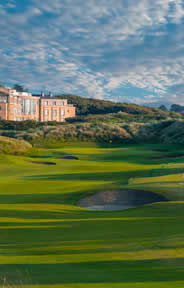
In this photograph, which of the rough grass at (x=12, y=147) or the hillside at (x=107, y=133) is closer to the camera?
the rough grass at (x=12, y=147)

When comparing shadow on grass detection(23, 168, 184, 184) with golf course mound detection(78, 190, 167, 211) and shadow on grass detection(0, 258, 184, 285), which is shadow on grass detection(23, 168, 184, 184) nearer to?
golf course mound detection(78, 190, 167, 211)

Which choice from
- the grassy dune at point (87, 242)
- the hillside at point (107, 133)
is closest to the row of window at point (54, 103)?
the hillside at point (107, 133)

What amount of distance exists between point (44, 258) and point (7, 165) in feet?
61.3

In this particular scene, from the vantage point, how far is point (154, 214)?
9055 millimetres

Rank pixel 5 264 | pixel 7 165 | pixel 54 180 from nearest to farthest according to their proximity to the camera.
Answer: pixel 5 264, pixel 54 180, pixel 7 165

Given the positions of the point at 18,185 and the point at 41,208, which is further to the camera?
the point at 18,185

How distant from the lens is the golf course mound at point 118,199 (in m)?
11.9

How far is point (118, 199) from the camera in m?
12.5

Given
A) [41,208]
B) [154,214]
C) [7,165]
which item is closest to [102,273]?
[154,214]

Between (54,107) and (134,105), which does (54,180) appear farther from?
(134,105)

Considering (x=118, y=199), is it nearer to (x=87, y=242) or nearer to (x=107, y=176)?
(x=107, y=176)

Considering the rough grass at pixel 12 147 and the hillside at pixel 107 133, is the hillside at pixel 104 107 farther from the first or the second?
the rough grass at pixel 12 147

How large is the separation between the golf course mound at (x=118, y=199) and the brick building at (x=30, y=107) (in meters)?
87.1

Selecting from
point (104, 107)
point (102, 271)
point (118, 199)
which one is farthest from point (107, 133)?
point (104, 107)
